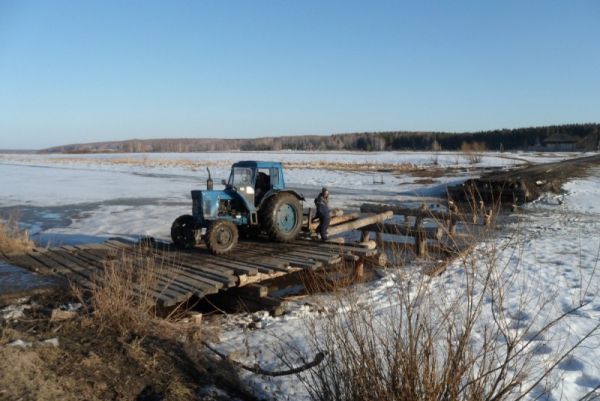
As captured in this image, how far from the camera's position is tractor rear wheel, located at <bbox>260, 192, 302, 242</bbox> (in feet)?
28.5

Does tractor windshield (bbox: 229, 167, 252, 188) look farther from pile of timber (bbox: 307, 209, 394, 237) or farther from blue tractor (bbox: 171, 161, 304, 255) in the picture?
pile of timber (bbox: 307, 209, 394, 237)

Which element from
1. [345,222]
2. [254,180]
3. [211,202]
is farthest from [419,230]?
[211,202]

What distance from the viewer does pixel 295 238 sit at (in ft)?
31.5

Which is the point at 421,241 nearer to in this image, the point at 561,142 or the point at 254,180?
the point at 254,180

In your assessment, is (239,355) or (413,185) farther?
(413,185)

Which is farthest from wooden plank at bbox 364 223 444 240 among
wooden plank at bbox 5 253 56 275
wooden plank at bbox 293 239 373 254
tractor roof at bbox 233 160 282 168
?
wooden plank at bbox 5 253 56 275

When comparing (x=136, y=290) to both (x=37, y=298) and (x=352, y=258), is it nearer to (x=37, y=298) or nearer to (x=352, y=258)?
(x=37, y=298)

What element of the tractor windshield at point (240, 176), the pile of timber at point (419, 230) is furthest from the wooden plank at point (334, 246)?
the tractor windshield at point (240, 176)

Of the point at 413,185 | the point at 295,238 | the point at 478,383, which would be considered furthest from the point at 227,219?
the point at 413,185

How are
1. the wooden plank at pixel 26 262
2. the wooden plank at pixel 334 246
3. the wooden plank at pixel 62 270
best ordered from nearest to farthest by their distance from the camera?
1. the wooden plank at pixel 62 270
2. the wooden plank at pixel 26 262
3. the wooden plank at pixel 334 246

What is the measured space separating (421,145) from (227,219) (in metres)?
118

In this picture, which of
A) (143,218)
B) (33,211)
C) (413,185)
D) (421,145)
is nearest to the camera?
(143,218)

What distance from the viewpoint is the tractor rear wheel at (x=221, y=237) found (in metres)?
7.93

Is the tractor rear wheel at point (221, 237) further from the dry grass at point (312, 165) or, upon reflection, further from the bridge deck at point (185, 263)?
the dry grass at point (312, 165)
